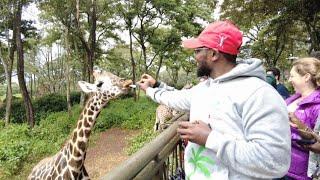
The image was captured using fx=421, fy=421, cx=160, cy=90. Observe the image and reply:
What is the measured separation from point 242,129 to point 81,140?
11.0ft

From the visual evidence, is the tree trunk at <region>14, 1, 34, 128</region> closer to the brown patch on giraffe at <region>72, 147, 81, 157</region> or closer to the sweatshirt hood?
the brown patch on giraffe at <region>72, 147, 81, 157</region>

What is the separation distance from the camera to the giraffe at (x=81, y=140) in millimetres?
4574

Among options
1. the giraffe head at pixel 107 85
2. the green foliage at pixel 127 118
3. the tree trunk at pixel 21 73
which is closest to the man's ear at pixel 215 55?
the giraffe head at pixel 107 85

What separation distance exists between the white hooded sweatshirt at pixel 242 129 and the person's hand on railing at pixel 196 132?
0.03 metres

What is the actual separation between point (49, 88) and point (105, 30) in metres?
15.1

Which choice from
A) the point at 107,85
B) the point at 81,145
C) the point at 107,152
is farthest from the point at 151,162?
the point at 107,152

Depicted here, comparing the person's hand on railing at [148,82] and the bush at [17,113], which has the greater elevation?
the person's hand on railing at [148,82]

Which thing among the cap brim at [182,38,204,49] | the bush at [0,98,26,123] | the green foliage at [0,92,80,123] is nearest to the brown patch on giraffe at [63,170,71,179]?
the cap brim at [182,38,204,49]

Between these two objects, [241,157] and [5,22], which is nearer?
[241,157]

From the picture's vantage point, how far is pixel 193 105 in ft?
6.61

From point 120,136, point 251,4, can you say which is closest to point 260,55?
point 251,4

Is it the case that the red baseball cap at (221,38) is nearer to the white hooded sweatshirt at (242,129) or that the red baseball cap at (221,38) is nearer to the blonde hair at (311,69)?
the white hooded sweatshirt at (242,129)

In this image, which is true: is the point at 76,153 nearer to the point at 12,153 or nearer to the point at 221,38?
the point at 221,38

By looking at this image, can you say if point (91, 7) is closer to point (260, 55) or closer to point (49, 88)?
point (260, 55)
